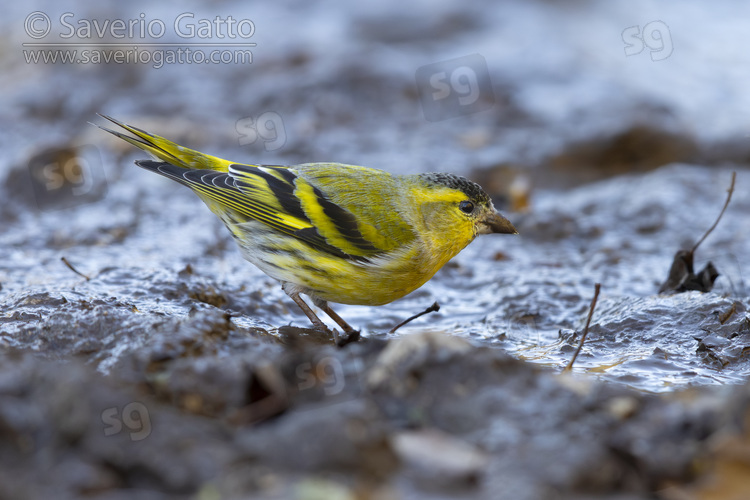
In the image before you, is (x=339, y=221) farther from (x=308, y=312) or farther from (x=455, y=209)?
(x=455, y=209)

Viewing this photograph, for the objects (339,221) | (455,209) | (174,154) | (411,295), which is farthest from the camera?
(411,295)

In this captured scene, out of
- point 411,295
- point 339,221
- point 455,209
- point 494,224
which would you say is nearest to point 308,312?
point 339,221

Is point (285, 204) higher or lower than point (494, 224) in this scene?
higher

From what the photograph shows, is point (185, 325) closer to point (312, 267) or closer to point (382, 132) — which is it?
point (312, 267)

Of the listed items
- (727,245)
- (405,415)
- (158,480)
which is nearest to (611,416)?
(405,415)

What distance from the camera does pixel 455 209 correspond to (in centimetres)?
441

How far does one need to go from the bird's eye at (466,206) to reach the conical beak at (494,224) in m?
0.12

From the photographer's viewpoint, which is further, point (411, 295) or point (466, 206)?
point (411, 295)

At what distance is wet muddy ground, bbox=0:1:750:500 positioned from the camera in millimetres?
2148

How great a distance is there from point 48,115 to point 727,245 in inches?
278

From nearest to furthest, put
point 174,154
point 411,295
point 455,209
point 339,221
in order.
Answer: point 339,221 < point 455,209 < point 174,154 < point 411,295

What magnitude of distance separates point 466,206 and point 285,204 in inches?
42.9

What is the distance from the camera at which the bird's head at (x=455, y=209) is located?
4.38 metres

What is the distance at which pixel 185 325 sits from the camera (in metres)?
3.17
